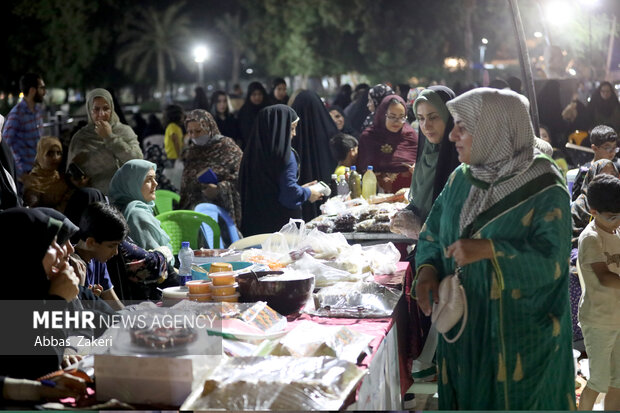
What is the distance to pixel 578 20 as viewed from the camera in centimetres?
3531

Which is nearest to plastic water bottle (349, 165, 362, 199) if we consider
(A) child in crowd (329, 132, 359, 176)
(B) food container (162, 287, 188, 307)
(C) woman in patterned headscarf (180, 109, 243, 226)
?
(C) woman in patterned headscarf (180, 109, 243, 226)

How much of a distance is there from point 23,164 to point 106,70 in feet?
106

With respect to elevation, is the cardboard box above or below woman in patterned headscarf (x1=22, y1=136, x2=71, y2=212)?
below

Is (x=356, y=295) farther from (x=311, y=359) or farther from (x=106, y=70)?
(x=106, y=70)

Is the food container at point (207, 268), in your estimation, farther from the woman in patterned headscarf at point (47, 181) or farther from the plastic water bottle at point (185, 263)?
the woman in patterned headscarf at point (47, 181)

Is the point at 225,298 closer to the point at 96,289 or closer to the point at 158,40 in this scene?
the point at 96,289

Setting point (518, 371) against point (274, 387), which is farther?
point (518, 371)

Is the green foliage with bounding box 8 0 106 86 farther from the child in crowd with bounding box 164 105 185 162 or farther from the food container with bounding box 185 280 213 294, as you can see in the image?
the food container with bounding box 185 280 213 294

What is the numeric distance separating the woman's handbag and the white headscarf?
0.25 meters

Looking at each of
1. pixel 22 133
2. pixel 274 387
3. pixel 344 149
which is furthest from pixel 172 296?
pixel 22 133

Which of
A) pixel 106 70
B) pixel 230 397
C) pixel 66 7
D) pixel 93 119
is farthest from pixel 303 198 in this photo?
pixel 106 70

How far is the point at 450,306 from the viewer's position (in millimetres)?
3275

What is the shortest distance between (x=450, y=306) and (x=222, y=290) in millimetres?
919

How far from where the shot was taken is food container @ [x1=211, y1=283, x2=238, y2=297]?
11.6 ft
